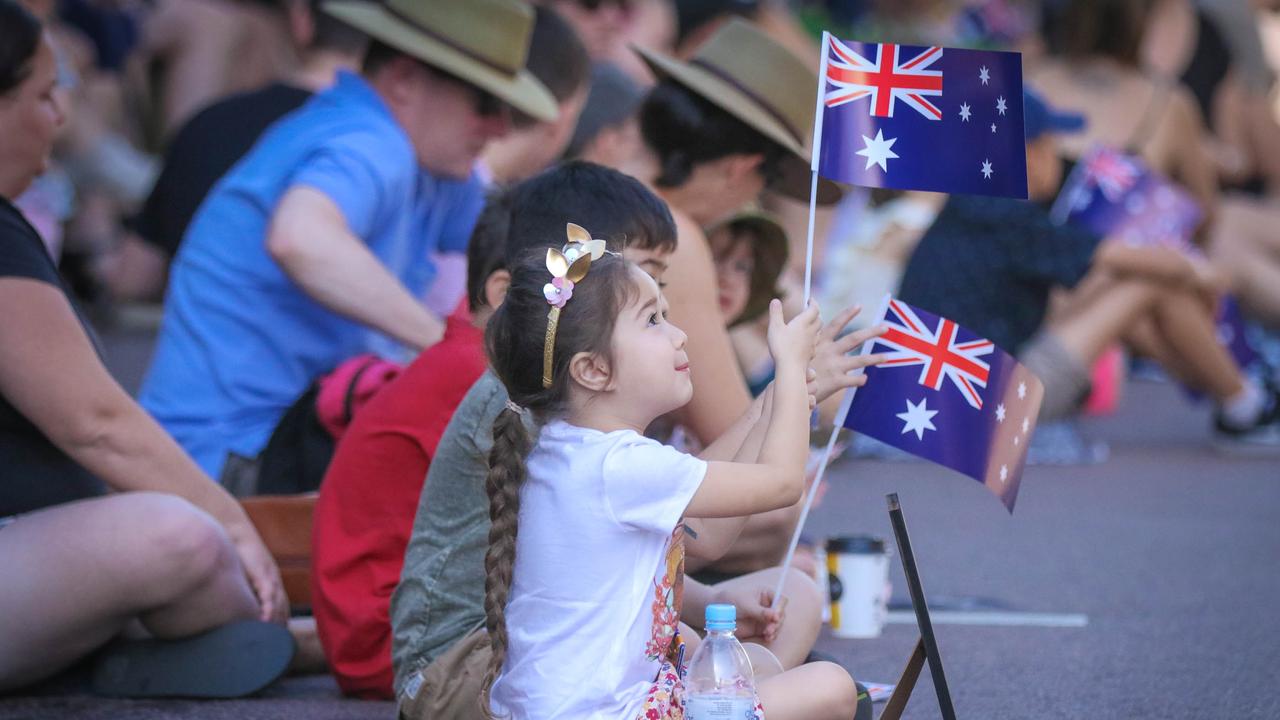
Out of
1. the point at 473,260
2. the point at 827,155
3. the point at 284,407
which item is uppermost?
the point at 827,155

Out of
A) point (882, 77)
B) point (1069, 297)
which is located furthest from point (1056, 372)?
point (882, 77)

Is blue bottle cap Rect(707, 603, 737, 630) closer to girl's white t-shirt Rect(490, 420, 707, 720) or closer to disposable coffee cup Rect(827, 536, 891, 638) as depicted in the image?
girl's white t-shirt Rect(490, 420, 707, 720)

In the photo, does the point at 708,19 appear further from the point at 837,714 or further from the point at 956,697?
the point at 837,714

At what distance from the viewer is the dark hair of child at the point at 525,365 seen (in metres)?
2.23

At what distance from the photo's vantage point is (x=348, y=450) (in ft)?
9.69

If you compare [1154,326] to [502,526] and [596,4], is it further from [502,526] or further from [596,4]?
[502,526]

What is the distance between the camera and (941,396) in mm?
2645

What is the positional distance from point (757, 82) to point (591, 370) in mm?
1531

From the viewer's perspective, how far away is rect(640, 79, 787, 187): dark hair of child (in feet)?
11.8

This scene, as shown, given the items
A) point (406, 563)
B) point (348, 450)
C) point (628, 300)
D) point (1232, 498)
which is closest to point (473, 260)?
point (348, 450)

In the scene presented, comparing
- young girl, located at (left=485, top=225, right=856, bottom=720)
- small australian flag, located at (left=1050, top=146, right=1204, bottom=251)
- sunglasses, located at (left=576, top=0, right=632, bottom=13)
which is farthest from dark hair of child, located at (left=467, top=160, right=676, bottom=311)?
small australian flag, located at (left=1050, top=146, right=1204, bottom=251)

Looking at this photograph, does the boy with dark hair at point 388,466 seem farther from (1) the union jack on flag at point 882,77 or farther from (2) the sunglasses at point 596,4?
(2) the sunglasses at point 596,4

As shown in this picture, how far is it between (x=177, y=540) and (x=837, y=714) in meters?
1.17

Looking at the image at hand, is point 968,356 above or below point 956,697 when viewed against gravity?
above
